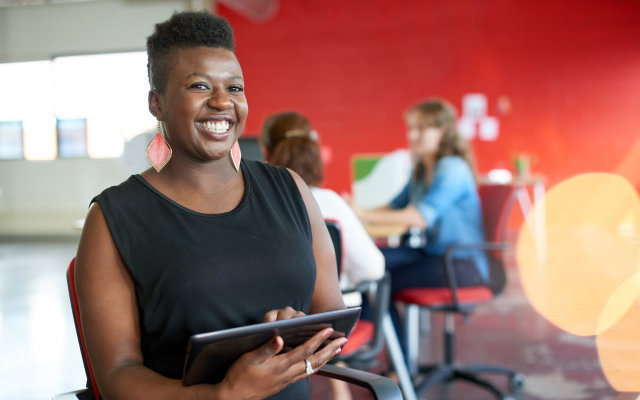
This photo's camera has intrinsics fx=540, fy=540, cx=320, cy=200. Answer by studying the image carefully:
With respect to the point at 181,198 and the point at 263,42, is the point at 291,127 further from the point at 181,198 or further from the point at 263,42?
the point at 263,42

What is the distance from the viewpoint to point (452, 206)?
2768 millimetres

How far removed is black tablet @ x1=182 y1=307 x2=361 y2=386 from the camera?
791 millimetres

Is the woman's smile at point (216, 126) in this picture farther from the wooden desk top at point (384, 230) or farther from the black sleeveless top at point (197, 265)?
the wooden desk top at point (384, 230)

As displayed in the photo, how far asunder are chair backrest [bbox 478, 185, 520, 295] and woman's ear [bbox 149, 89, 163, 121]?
1.94m

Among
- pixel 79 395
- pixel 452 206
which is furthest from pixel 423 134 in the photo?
pixel 79 395

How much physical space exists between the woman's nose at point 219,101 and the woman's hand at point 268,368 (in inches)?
17.1

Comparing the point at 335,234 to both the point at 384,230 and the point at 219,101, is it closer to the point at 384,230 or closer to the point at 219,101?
the point at 219,101

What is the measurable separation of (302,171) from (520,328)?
7.88ft

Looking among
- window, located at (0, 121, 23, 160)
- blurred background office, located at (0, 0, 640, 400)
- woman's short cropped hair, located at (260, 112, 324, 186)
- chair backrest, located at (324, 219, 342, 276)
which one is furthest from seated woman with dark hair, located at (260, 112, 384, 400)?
window, located at (0, 121, 23, 160)

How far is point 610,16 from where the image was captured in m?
6.60

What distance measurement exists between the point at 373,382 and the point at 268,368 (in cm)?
27

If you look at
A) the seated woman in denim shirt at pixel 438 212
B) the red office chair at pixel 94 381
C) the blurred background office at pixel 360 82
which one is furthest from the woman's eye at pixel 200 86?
the blurred background office at pixel 360 82

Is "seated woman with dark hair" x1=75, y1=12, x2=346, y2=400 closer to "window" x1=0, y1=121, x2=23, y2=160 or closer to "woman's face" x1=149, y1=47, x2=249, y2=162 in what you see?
"woman's face" x1=149, y1=47, x2=249, y2=162

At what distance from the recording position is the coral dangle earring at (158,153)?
41.4 inches
